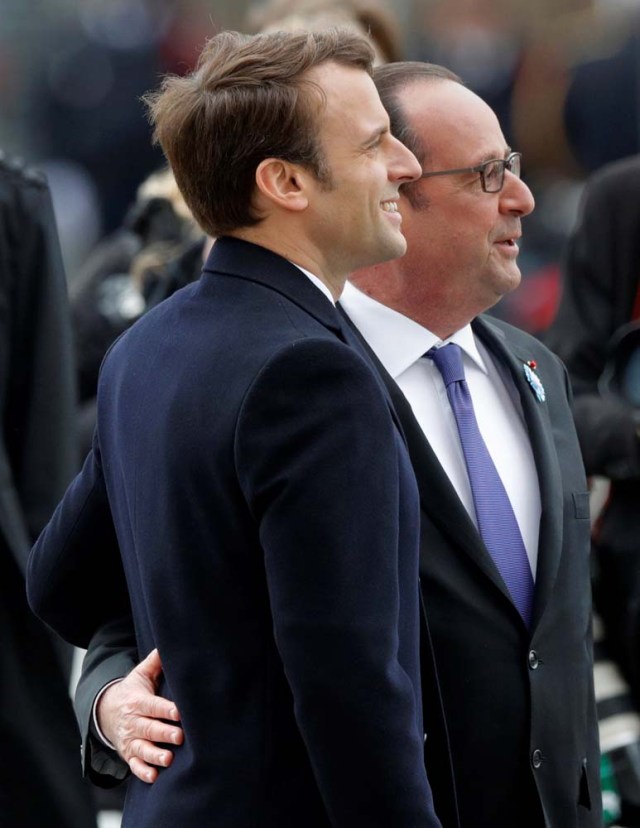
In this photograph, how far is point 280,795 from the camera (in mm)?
2146

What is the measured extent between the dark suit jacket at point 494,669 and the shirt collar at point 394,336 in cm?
12

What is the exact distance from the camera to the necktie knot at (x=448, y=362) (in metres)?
2.81

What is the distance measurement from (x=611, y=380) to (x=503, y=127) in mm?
3323

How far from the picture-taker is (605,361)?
396cm

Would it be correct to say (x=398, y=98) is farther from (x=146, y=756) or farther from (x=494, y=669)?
(x=146, y=756)

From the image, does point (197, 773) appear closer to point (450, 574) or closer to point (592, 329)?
point (450, 574)

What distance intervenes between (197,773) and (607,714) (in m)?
1.88

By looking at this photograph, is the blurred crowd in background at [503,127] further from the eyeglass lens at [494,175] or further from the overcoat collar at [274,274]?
the overcoat collar at [274,274]

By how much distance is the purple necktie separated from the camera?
269 centimetres

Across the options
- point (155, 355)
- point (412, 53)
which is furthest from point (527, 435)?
point (412, 53)

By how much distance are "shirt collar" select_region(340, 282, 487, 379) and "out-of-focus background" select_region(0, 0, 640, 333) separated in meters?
3.52

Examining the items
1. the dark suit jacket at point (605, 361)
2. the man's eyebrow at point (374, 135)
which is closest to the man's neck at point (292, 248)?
the man's eyebrow at point (374, 135)

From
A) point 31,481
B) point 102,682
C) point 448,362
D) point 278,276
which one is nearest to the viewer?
point 278,276

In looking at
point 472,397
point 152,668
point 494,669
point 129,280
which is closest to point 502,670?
point 494,669
